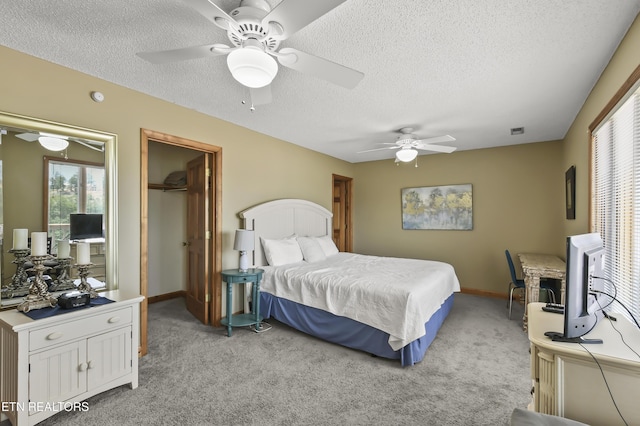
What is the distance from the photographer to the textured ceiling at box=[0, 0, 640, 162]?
160 cm

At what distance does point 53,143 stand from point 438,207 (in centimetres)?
538

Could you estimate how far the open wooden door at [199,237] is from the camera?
11.5ft

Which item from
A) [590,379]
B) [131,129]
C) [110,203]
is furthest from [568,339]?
[131,129]

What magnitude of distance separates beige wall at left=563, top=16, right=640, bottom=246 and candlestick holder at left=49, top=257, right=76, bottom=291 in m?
4.15

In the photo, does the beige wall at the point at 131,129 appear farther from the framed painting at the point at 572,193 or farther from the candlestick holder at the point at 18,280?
the framed painting at the point at 572,193

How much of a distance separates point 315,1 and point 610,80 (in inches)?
92.7

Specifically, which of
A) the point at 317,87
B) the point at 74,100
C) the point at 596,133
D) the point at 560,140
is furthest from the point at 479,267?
the point at 74,100

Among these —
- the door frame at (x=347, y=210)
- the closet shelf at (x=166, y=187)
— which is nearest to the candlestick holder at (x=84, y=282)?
the closet shelf at (x=166, y=187)

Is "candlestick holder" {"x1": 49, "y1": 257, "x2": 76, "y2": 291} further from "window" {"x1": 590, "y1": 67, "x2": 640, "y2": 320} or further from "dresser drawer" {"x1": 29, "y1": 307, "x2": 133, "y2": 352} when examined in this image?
"window" {"x1": 590, "y1": 67, "x2": 640, "y2": 320}

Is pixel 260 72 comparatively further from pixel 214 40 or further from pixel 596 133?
pixel 596 133

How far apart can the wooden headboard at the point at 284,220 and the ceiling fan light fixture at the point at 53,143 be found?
187 cm

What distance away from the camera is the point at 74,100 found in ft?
7.63

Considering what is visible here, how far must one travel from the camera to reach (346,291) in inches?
114

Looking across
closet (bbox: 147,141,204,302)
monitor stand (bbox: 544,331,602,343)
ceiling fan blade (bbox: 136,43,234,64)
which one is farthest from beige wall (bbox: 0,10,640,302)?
monitor stand (bbox: 544,331,602,343)
